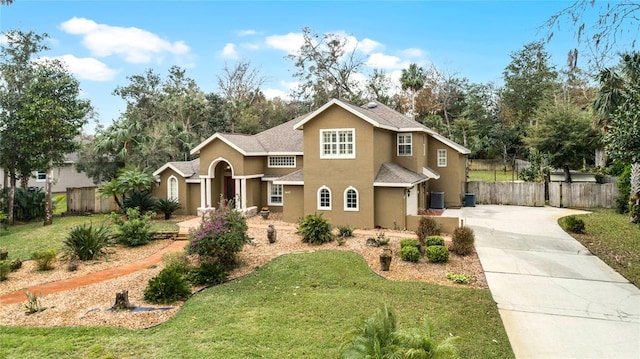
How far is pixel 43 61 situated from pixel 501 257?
2445cm

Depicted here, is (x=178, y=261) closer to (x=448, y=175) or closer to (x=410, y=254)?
(x=410, y=254)

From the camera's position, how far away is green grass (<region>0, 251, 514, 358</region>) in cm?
627

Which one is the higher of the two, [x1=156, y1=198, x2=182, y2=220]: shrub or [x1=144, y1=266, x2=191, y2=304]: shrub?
[x1=156, y1=198, x2=182, y2=220]: shrub

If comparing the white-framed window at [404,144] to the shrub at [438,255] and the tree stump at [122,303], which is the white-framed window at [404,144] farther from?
the tree stump at [122,303]

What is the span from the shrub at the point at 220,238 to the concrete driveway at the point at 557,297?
759 centimetres

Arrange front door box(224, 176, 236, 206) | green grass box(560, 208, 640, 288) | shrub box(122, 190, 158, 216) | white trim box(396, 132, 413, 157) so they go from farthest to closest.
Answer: front door box(224, 176, 236, 206)
white trim box(396, 132, 413, 157)
shrub box(122, 190, 158, 216)
green grass box(560, 208, 640, 288)

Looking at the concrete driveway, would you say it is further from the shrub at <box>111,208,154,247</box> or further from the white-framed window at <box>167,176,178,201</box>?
the white-framed window at <box>167,176,178,201</box>

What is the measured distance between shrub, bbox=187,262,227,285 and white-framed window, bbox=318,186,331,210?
27.7 feet

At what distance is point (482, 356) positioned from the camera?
6176mm

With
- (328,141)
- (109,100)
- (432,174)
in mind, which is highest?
(109,100)

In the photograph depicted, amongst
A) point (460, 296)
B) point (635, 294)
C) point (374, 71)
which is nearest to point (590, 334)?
point (460, 296)

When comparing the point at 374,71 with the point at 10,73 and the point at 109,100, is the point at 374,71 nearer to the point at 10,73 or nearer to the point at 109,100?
the point at 109,100

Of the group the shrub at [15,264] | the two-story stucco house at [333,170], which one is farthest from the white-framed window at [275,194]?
the shrub at [15,264]

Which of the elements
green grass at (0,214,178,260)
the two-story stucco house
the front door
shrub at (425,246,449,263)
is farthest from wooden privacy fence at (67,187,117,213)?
shrub at (425,246,449,263)
